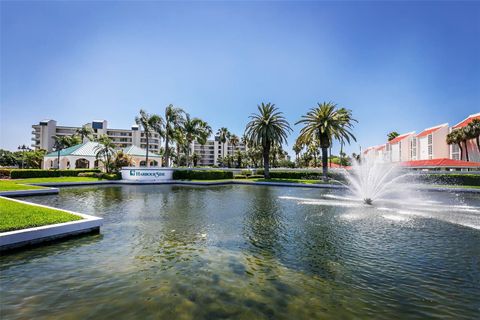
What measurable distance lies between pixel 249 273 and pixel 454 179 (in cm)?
4529

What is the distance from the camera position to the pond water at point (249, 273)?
212 inches

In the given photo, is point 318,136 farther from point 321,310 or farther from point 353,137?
point 321,310

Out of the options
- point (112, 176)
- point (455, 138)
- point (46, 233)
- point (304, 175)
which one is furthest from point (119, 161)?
point (455, 138)

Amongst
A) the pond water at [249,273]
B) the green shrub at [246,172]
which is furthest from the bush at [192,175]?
the pond water at [249,273]

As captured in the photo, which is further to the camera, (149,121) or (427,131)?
(427,131)

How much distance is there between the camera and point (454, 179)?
3878 centimetres

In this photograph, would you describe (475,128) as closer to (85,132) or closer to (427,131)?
(427,131)

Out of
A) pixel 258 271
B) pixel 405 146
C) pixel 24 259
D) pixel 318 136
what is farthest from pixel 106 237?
pixel 405 146

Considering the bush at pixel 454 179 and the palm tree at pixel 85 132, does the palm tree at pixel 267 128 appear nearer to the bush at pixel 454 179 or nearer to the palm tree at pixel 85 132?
the bush at pixel 454 179

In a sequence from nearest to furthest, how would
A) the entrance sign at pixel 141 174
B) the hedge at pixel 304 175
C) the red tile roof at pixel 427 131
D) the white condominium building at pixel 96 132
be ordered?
the entrance sign at pixel 141 174
the hedge at pixel 304 175
the red tile roof at pixel 427 131
the white condominium building at pixel 96 132

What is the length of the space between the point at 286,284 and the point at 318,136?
1668 inches

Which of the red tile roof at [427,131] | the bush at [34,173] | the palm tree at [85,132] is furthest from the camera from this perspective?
the palm tree at [85,132]

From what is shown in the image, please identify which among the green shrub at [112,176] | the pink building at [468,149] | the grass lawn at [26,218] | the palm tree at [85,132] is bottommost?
the grass lawn at [26,218]

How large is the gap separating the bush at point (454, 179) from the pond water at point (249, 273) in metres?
32.8
